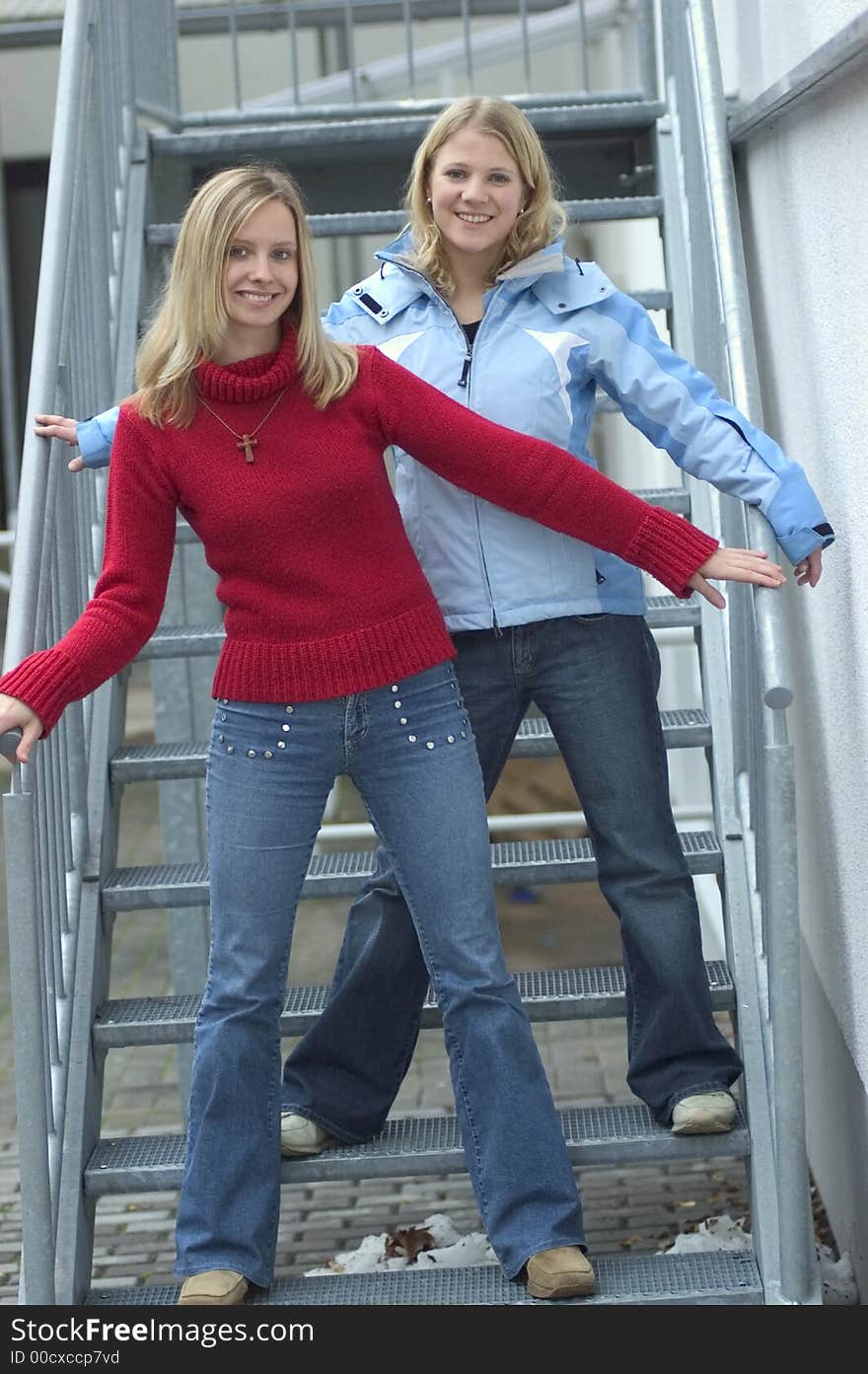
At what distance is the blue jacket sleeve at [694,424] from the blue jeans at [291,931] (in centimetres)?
53

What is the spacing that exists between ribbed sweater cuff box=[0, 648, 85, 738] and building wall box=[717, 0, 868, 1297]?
1.26 m

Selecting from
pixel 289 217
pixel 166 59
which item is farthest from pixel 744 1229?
pixel 166 59

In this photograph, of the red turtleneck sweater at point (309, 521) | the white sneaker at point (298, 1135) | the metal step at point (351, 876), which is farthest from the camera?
the metal step at point (351, 876)

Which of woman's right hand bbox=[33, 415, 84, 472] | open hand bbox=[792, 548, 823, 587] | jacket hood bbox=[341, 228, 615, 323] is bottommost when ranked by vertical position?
open hand bbox=[792, 548, 823, 587]

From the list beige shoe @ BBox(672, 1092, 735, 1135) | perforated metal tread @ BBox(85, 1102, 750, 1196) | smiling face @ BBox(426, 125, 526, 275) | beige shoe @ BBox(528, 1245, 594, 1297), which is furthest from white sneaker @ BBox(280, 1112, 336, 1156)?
smiling face @ BBox(426, 125, 526, 275)

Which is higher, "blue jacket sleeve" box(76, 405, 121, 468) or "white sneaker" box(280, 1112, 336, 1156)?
"blue jacket sleeve" box(76, 405, 121, 468)

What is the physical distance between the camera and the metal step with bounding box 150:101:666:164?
4.34 meters

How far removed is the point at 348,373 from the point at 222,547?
325mm

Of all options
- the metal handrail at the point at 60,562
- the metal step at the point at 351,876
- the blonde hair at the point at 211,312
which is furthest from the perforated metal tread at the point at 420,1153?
the blonde hair at the point at 211,312

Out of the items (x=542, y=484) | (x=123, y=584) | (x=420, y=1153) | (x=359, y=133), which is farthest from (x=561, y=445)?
(x=359, y=133)

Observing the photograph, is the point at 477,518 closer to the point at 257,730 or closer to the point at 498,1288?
the point at 257,730

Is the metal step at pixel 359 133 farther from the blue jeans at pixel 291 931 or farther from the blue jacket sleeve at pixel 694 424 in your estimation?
the blue jeans at pixel 291 931

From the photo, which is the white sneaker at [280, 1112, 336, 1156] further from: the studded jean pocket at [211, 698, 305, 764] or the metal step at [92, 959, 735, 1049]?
the studded jean pocket at [211, 698, 305, 764]

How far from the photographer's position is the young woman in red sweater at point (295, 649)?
2686 millimetres
